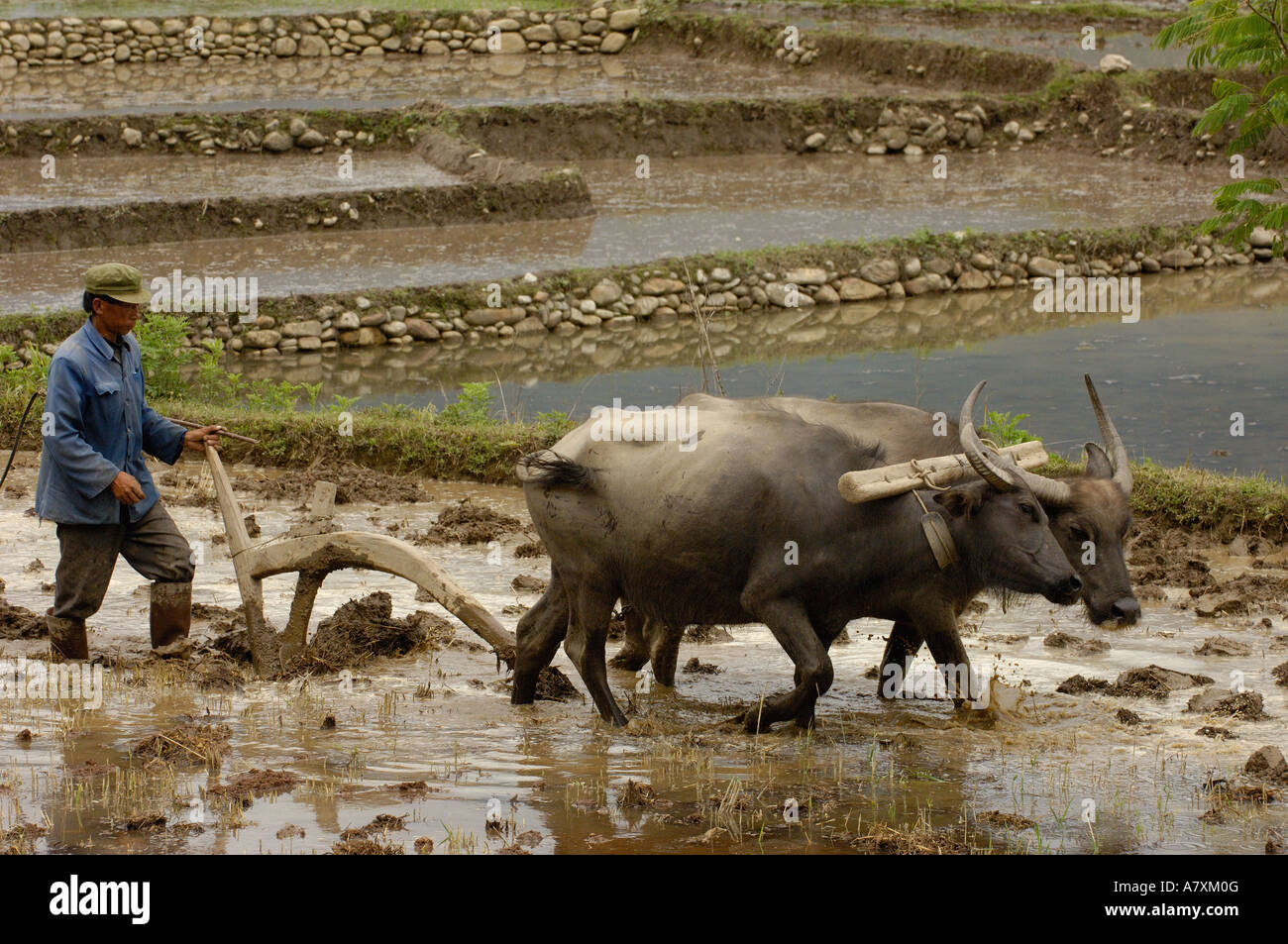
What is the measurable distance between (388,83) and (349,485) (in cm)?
1385

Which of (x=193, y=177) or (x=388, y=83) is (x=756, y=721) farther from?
(x=388, y=83)

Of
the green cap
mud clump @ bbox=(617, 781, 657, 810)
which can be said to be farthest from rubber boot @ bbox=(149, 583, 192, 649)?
mud clump @ bbox=(617, 781, 657, 810)

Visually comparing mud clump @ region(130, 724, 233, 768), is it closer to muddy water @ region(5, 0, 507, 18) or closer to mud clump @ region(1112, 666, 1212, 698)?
mud clump @ region(1112, 666, 1212, 698)

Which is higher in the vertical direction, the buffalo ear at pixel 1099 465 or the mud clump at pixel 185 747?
the buffalo ear at pixel 1099 465

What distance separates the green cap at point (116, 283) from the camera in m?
5.21

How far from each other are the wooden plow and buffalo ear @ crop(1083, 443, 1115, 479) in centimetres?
213

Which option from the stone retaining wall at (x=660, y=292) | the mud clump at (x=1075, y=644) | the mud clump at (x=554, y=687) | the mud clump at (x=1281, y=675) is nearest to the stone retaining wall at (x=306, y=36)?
the stone retaining wall at (x=660, y=292)

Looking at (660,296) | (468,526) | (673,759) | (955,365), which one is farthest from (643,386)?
(673,759)

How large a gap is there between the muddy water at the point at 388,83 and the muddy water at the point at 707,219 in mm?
2150

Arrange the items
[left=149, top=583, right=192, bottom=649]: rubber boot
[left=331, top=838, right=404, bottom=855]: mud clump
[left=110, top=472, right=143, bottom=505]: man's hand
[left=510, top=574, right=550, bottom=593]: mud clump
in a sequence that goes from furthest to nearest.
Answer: [left=510, top=574, right=550, bottom=593]: mud clump
[left=149, top=583, right=192, bottom=649]: rubber boot
[left=110, top=472, right=143, bottom=505]: man's hand
[left=331, top=838, right=404, bottom=855]: mud clump

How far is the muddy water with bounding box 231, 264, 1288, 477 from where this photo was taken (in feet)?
32.1

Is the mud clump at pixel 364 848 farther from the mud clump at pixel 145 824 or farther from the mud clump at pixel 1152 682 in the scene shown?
the mud clump at pixel 1152 682

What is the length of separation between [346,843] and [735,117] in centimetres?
1593

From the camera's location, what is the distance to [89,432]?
17.6 ft
